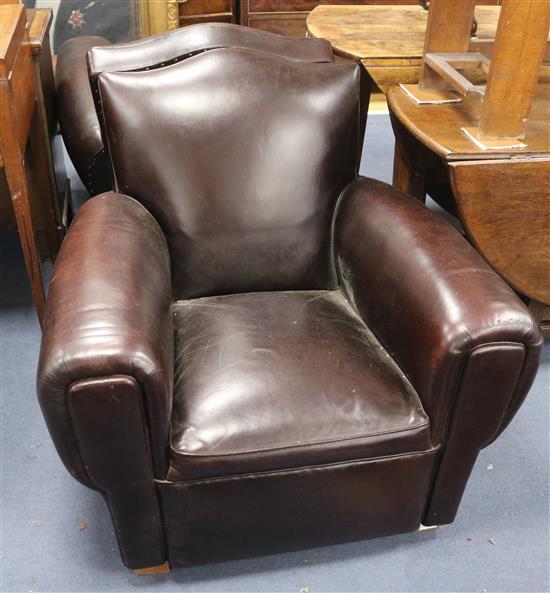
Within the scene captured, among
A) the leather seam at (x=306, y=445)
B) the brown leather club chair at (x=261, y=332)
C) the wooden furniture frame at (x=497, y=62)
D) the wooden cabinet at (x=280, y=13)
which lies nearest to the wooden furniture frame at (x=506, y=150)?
the wooden furniture frame at (x=497, y=62)

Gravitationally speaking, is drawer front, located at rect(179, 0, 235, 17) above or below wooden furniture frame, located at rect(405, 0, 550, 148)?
below

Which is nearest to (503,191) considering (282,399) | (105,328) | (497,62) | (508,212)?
(508,212)

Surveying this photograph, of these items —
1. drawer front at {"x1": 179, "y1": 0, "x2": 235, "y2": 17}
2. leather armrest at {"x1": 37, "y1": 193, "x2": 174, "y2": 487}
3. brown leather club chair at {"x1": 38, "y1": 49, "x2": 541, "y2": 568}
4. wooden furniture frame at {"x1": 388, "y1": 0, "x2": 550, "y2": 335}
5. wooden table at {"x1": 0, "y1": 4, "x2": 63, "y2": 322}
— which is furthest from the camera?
drawer front at {"x1": 179, "y1": 0, "x2": 235, "y2": 17}

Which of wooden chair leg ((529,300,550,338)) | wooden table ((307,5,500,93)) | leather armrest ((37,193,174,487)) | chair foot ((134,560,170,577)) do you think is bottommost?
chair foot ((134,560,170,577))

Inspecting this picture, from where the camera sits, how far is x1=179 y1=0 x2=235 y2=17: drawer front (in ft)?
11.8

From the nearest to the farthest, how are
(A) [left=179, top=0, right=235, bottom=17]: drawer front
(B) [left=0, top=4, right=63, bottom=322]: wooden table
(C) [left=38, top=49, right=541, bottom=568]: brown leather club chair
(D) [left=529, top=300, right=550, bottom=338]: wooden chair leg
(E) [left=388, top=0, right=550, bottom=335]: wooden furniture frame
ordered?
(C) [left=38, top=49, right=541, bottom=568]: brown leather club chair, (E) [left=388, top=0, right=550, bottom=335]: wooden furniture frame, (B) [left=0, top=4, right=63, bottom=322]: wooden table, (D) [left=529, top=300, right=550, bottom=338]: wooden chair leg, (A) [left=179, top=0, right=235, bottom=17]: drawer front

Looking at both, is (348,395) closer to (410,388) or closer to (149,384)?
(410,388)

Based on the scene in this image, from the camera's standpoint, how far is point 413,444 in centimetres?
134

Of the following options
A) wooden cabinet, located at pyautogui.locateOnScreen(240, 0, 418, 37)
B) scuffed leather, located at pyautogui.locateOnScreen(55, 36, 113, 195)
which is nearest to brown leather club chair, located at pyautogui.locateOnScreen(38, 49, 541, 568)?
scuffed leather, located at pyautogui.locateOnScreen(55, 36, 113, 195)

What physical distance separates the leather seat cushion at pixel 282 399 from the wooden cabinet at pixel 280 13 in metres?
2.62

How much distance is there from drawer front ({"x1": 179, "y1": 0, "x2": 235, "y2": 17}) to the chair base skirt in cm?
298

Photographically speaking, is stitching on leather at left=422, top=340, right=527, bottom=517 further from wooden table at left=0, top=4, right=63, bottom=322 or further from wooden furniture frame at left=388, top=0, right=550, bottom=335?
wooden table at left=0, top=4, right=63, bottom=322

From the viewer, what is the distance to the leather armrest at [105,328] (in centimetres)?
111

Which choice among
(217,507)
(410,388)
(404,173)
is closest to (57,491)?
(217,507)
